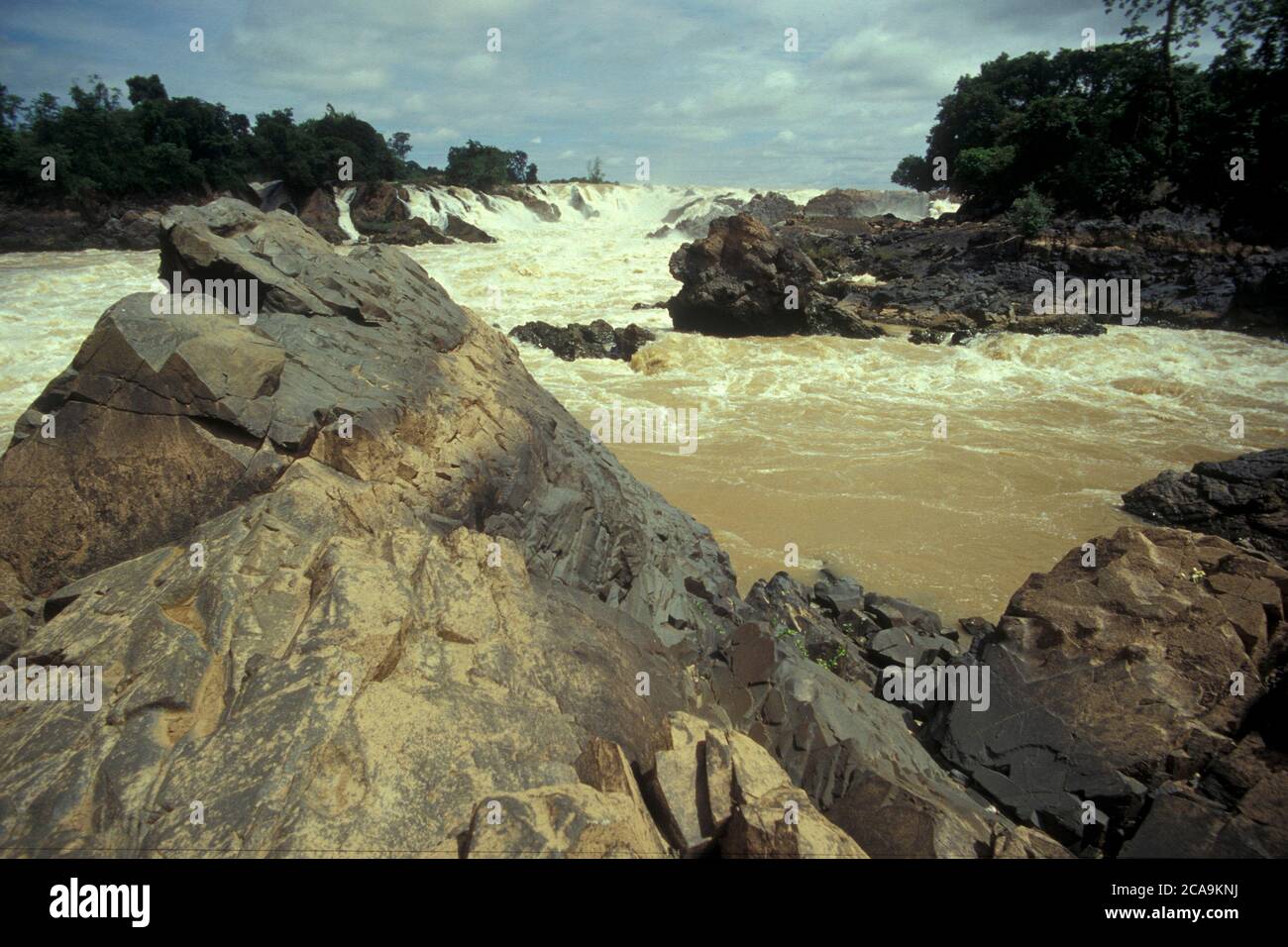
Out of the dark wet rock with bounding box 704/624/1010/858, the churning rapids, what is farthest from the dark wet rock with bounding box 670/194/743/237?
the dark wet rock with bounding box 704/624/1010/858

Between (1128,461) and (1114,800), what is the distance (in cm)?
969

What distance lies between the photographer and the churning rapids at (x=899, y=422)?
31.2 ft

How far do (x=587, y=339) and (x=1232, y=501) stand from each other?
1438cm

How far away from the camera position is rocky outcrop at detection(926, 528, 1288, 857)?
4465mm

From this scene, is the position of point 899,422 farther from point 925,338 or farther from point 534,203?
point 534,203

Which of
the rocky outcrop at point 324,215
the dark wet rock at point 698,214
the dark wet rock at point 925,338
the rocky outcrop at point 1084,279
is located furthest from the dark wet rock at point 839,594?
the dark wet rock at point 698,214

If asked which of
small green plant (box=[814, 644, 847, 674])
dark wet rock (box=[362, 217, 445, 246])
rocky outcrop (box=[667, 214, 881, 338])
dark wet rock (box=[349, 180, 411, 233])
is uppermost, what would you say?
dark wet rock (box=[349, 180, 411, 233])

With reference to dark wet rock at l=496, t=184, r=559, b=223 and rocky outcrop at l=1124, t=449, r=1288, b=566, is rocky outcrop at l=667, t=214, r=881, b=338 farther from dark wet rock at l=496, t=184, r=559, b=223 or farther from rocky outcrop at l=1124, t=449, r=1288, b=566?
dark wet rock at l=496, t=184, r=559, b=223

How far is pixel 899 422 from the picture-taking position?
14398mm

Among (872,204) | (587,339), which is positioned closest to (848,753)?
(587,339)

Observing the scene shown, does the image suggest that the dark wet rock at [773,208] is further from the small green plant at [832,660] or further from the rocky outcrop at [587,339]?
the small green plant at [832,660]

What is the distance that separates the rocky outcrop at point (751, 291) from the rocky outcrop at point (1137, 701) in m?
15.1

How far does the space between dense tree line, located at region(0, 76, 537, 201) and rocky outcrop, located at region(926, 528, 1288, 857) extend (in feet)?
125

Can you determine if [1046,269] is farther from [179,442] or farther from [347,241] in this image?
[347,241]
